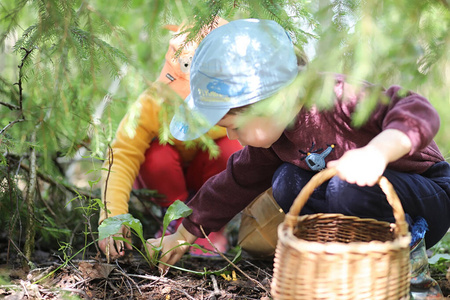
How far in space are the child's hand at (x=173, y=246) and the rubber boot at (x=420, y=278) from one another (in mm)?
826

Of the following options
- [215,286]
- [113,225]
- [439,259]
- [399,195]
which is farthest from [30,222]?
[439,259]

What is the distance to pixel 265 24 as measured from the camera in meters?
1.44

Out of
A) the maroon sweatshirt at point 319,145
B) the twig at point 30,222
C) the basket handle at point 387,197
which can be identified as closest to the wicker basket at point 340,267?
the basket handle at point 387,197

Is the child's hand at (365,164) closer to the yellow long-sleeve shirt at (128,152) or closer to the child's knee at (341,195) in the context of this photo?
the child's knee at (341,195)

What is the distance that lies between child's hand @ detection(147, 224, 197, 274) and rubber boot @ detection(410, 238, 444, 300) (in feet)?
2.71

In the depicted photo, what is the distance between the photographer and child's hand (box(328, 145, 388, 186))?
1.17 metres

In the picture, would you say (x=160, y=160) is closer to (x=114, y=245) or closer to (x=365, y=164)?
(x=114, y=245)

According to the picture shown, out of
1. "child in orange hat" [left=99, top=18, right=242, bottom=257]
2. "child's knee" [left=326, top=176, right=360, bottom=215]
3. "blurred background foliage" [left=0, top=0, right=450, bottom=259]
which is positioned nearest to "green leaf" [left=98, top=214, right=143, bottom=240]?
"blurred background foliage" [left=0, top=0, right=450, bottom=259]

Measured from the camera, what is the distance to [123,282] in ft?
5.53

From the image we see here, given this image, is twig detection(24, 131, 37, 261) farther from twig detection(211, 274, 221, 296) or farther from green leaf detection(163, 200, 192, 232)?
twig detection(211, 274, 221, 296)

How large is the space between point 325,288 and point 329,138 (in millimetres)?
659

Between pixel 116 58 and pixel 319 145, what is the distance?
0.81m

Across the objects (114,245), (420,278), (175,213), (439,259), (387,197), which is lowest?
(439,259)

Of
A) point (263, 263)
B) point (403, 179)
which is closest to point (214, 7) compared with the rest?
point (403, 179)
